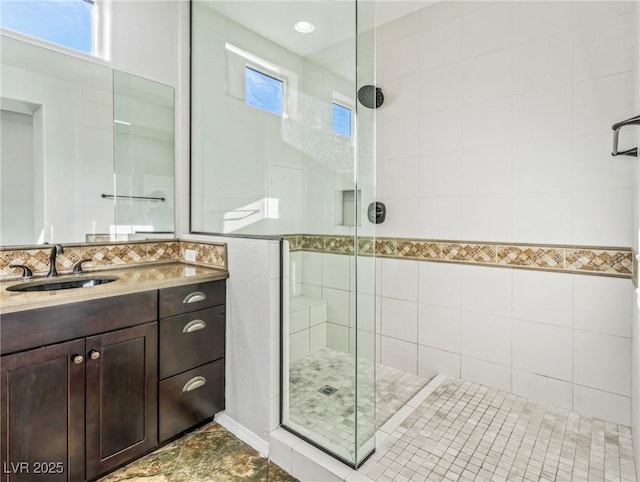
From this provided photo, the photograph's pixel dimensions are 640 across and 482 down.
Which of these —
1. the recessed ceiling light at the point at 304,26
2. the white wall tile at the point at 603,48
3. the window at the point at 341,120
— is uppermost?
the recessed ceiling light at the point at 304,26

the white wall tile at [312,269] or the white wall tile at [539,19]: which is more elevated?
the white wall tile at [539,19]

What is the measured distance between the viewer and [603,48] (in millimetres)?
1739

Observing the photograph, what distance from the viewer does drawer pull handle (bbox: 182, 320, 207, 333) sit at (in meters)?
1.69

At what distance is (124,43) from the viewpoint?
1985mm

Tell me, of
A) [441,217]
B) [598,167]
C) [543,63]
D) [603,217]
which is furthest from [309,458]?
[543,63]

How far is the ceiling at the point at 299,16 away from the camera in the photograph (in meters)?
2.12

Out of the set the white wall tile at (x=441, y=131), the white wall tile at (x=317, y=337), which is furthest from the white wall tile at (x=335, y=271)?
the white wall tile at (x=441, y=131)

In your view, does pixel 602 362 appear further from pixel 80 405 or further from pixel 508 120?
Result: pixel 80 405

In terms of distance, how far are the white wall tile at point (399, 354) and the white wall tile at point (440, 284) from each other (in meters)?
0.37

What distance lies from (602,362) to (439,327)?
2.82 feet

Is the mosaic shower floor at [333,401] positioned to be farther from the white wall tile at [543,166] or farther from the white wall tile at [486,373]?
the white wall tile at [543,166]

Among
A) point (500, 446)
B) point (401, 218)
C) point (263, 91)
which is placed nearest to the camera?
point (500, 446)

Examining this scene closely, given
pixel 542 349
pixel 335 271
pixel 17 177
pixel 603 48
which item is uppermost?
pixel 603 48

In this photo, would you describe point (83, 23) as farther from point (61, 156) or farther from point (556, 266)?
point (556, 266)
